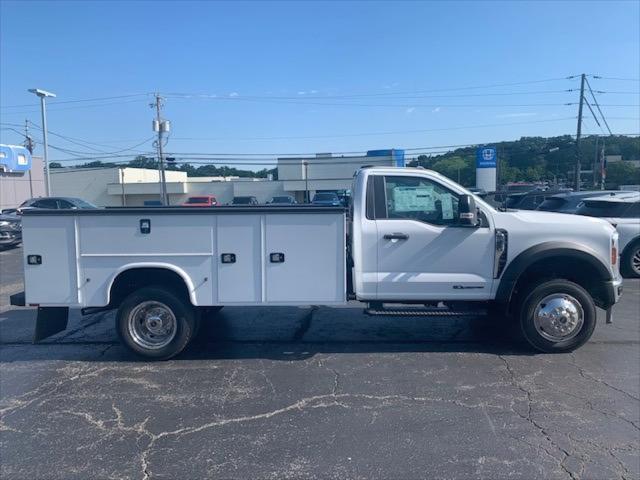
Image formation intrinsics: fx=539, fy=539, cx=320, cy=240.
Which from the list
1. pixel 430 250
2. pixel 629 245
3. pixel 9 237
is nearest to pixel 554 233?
pixel 430 250

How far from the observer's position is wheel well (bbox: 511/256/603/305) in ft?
20.7

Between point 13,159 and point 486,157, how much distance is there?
97.0 ft

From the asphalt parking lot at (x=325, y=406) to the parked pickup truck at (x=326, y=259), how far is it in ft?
1.92

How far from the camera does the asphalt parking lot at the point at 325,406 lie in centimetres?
386

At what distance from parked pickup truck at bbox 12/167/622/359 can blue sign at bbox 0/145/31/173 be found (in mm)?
25657

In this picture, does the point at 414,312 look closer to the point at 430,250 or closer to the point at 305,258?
the point at 430,250

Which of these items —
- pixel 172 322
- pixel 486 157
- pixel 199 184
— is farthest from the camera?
pixel 199 184

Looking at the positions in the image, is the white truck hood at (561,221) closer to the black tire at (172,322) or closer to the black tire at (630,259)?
the black tire at (172,322)

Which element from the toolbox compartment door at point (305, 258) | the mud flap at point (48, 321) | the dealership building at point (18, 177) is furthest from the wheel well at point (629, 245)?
the dealership building at point (18, 177)

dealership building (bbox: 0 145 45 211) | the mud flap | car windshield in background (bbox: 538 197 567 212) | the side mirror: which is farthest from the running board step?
dealership building (bbox: 0 145 45 211)

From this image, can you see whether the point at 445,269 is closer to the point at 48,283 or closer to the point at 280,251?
the point at 280,251

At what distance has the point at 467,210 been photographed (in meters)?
5.97

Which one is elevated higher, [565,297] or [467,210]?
[467,210]

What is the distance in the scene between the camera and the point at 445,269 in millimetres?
6246
